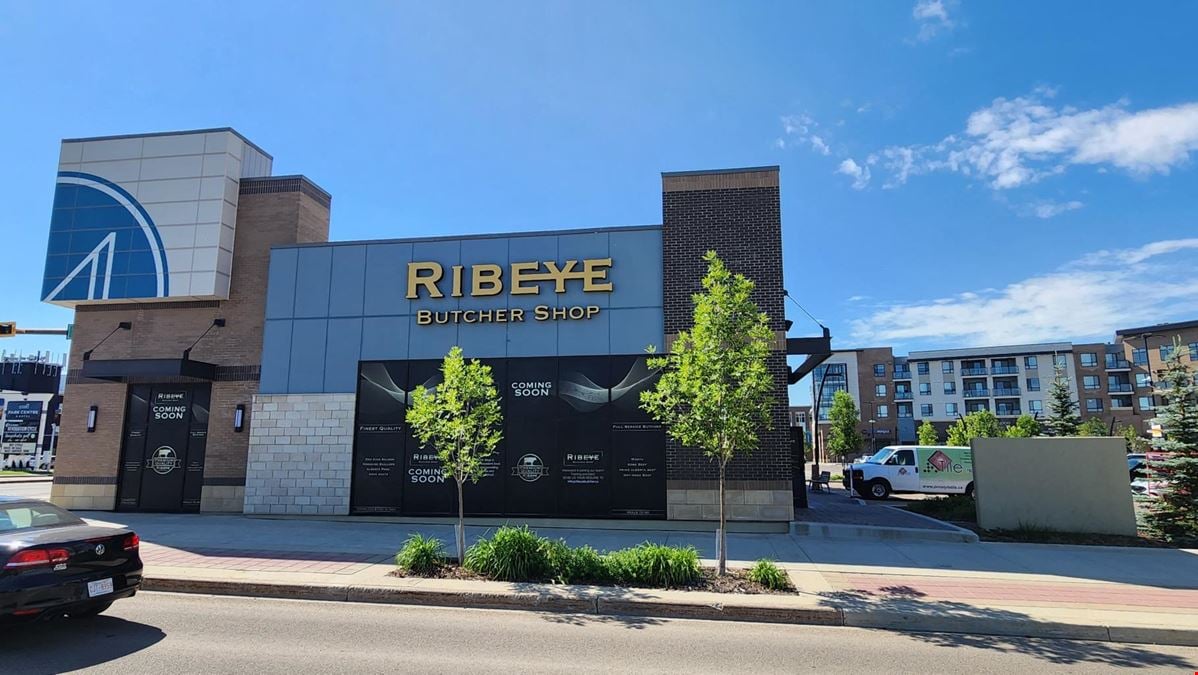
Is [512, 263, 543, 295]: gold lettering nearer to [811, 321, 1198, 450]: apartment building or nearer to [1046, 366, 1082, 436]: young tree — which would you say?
[1046, 366, 1082, 436]: young tree

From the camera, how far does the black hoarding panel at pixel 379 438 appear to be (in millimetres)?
15492

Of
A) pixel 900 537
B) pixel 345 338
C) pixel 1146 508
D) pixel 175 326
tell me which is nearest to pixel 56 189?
pixel 175 326

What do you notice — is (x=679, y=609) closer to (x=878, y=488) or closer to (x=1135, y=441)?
(x=1135, y=441)

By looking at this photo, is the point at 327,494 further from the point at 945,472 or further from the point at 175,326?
the point at 945,472

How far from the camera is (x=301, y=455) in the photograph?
1589 cm

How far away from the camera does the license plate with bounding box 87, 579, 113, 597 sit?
6578mm

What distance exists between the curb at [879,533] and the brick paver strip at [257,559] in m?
8.36

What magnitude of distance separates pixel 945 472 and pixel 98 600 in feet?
81.7

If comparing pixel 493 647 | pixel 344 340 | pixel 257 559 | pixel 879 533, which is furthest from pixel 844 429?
pixel 493 647

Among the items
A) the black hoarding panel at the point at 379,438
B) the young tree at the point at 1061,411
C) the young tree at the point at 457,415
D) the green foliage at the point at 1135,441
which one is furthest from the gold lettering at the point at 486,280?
the young tree at the point at 1061,411

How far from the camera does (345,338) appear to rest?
16.3m

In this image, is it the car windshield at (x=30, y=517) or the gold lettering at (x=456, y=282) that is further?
the gold lettering at (x=456, y=282)

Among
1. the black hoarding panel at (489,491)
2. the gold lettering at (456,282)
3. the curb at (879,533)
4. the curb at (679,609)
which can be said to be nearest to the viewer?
the curb at (679,609)

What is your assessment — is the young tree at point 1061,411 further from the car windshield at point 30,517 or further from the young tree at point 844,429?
the young tree at point 844,429
